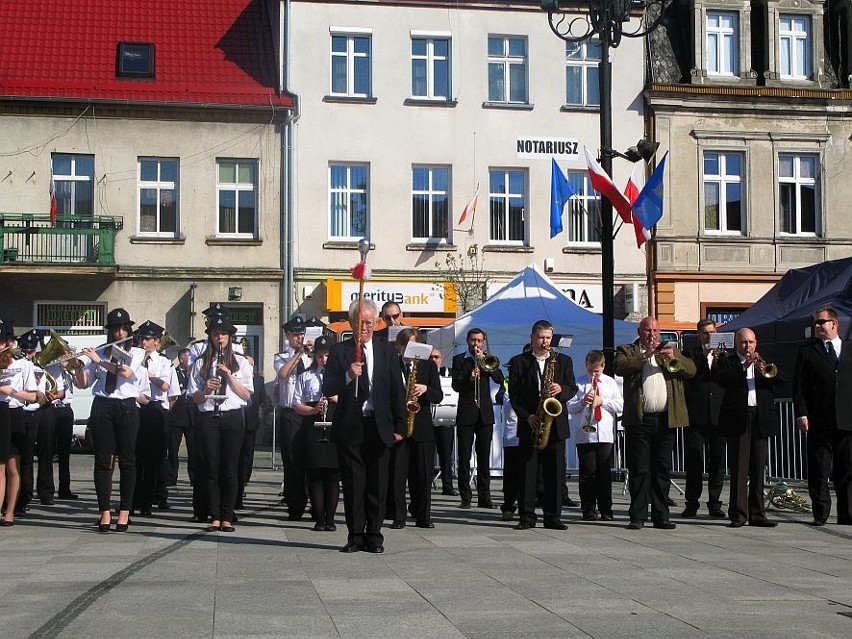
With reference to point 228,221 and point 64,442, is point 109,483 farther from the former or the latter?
point 228,221

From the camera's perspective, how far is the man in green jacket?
43.3 feet

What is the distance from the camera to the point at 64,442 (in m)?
17.2

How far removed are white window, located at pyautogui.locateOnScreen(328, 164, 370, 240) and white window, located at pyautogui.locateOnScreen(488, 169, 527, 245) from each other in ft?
10.1

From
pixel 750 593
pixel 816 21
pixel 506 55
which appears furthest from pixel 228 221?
pixel 750 593

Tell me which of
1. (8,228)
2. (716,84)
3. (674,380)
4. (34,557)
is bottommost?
(34,557)

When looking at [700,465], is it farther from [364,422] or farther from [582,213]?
[582,213]

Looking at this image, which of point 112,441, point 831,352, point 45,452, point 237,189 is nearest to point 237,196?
point 237,189

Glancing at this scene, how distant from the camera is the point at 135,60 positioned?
33688 millimetres

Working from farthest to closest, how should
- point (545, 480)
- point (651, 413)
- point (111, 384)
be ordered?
point (651, 413)
point (545, 480)
point (111, 384)

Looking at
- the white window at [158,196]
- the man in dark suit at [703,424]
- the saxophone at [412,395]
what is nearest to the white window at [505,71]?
the white window at [158,196]

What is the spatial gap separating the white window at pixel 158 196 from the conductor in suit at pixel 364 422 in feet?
74.1

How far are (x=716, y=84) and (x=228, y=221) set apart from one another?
40.8 feet

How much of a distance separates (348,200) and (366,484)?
22.8m

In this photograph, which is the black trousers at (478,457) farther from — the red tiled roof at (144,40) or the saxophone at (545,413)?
the red tiled roof at (144,40)
